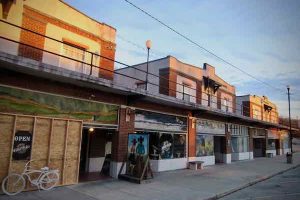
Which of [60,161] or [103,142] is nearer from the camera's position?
[60,161]

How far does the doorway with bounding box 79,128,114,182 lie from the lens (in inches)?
666

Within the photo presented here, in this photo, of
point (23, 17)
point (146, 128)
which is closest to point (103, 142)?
point (146, 128)

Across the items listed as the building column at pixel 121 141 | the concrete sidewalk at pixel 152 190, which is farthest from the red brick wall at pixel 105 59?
the concrete sidewalk at pixel 152 190

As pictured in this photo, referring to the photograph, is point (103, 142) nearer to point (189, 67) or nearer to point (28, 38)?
point (28, 38)

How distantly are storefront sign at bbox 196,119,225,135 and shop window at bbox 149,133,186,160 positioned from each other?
9.12 ft

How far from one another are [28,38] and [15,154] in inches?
240

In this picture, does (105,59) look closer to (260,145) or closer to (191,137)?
(191,137)

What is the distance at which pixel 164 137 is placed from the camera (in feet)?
59.9

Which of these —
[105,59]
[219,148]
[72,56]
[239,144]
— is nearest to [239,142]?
[239,144]

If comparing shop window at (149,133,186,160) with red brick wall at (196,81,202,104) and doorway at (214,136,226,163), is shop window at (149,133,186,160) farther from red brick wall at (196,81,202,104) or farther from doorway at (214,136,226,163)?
doorway at (214,136,226,163)

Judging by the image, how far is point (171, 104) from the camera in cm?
1809

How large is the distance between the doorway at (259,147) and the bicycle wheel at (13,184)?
34.5 meters

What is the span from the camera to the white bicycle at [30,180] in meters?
9.80

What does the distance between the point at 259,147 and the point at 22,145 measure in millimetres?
35578
